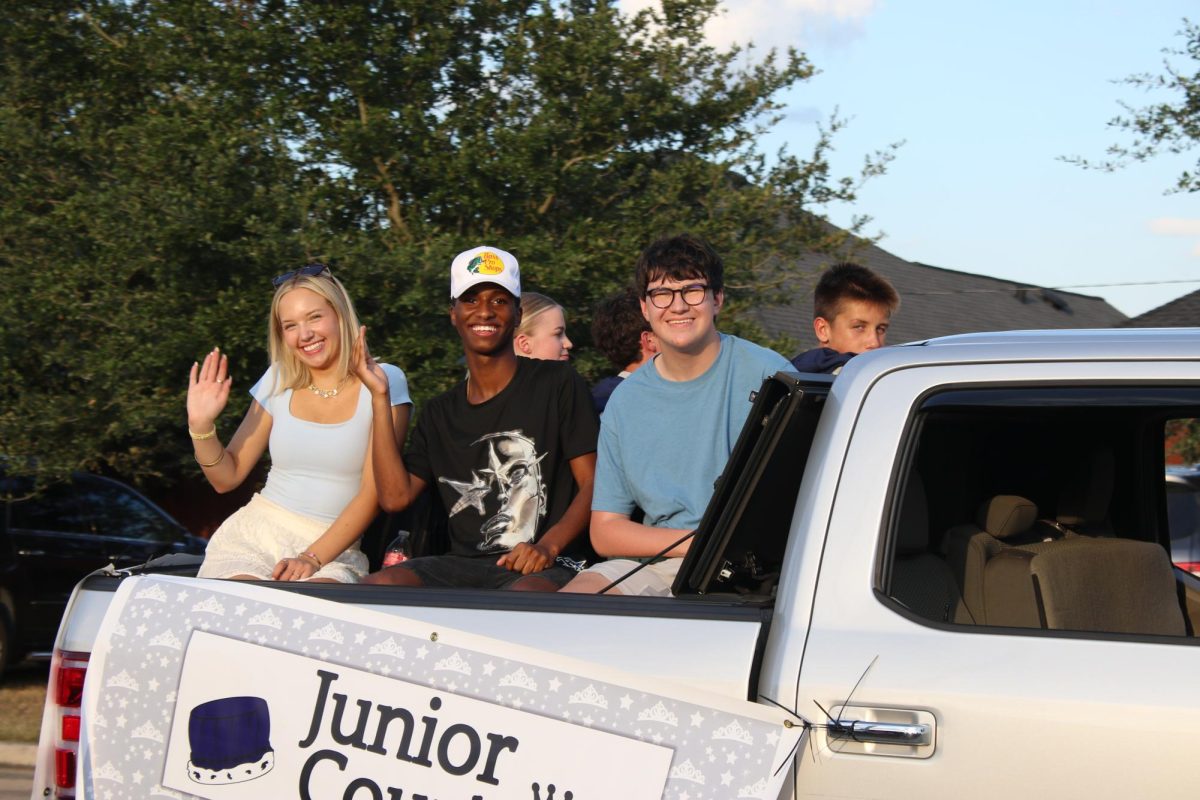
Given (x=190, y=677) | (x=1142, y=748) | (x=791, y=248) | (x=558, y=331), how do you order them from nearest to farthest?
1. (x=1142, y=748)
2. (x=190, y=677)
3. (x=558, y=331)
4. (x=791, y=248)

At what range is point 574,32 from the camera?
8.54 m

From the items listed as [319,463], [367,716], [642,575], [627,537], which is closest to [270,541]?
[319,463]

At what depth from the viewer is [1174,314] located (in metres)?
20.2

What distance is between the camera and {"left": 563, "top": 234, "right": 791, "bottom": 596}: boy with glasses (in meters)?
3.44

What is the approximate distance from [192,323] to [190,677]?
5815 millimetres

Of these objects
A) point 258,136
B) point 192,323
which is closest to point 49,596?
point 192,323

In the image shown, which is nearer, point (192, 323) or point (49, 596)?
point (192, 323)

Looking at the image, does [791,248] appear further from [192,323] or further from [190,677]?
[190,677]

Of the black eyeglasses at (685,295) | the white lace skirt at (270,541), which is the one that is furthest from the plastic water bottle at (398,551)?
the black eyeglasses at (685,295)

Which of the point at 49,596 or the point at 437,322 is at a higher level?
the point at 437,322

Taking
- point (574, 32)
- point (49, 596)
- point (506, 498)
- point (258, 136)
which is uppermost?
point (574, 32)

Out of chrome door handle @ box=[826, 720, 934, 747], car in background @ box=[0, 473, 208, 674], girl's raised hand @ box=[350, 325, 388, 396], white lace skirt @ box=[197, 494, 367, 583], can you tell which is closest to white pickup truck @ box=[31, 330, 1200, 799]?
chrome door handle @ box=[826, 720, 934, 747]

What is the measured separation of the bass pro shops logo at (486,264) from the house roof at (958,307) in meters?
15.6

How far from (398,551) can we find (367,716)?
1.72 metres
